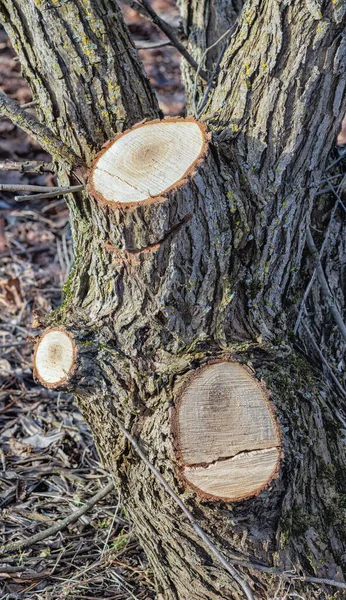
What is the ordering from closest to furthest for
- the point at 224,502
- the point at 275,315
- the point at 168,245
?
the point at 224,502 < the point at 168,245 < the point at 275,315

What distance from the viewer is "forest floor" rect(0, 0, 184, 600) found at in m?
2.42

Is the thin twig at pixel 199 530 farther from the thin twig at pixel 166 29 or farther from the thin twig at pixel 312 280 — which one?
the thin twig at pixel 166 29

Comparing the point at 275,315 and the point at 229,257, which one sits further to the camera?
the point at 275,315

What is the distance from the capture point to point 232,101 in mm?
2117

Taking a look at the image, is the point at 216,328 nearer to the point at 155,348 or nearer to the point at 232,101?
the point at 155,348

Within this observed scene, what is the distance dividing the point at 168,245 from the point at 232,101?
1.93 feet

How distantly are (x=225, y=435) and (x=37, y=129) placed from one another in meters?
1.17

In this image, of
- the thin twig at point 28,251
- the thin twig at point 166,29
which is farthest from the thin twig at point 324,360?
the thin twig at point 28,251

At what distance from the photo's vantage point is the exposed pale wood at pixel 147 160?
1869mm

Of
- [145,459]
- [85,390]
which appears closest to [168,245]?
[85,390]

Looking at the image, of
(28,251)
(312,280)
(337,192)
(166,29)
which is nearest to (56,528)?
(312,280)

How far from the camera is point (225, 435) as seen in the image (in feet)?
5.95

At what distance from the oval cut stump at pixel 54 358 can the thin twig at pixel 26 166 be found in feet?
1.94

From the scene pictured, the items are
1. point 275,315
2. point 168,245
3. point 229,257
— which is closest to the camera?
point 168,245
